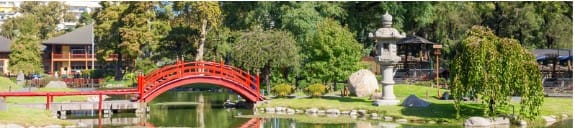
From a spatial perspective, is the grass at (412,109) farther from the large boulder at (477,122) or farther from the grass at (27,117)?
the grass at (27,117)

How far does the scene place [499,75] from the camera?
22.5 m

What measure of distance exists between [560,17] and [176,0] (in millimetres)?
27839

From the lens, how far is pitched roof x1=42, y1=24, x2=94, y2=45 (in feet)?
228

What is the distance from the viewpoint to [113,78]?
60281 mm

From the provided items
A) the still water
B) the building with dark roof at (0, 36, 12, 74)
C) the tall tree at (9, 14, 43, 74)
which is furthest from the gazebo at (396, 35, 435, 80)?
the building with dark roof at (0, 36, 12, 74)

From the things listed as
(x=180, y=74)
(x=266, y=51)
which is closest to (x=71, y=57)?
(x=266, y=51)

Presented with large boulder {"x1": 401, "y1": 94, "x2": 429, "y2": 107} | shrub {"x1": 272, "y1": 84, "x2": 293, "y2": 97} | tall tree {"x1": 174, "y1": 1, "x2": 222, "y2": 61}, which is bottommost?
large boulder {"x1": 401, "y1": 94, "x2": 429, "y2": 107}

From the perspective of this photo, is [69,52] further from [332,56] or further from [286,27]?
[332,56]

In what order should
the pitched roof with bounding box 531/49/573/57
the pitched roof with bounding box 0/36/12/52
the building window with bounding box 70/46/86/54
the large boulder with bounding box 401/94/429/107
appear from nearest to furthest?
1. the large boulder with bounding box 401/94/429/107
2. the pitched roof with bounding box 531/49/573/57
3. the building window with bounding box 70/46/86/54
4. the pitched roof with bounding box 0/36/12/52

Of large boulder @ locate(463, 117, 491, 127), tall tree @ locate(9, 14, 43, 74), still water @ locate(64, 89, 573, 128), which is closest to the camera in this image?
large boulder @ locate(463, 117, 491, 127)

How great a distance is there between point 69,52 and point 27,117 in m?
50.5

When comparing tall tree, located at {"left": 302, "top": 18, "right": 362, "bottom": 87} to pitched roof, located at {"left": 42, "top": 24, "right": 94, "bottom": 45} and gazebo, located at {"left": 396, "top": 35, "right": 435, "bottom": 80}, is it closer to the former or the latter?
gazebo, located at {"left": 396, "top": 35, "right": 435, "bottom": 80}

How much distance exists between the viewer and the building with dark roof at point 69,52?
6994 centimetres

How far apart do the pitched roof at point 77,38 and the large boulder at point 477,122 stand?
52.6 metres
